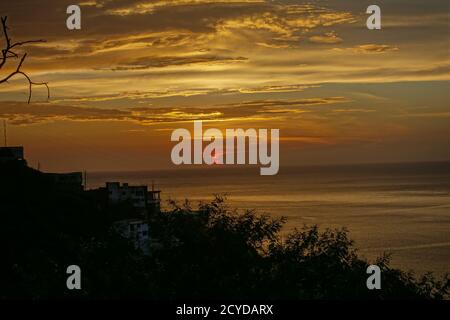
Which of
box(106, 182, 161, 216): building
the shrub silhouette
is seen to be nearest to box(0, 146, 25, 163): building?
box(106, 182, 161, 216): building

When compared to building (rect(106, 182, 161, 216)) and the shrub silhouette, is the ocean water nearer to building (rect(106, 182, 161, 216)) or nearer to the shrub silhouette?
building (rect(106, 182, 161, 216))

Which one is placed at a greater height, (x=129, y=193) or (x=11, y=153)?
(x=11, y=153)

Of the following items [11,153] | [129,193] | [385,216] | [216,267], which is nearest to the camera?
[216,267]

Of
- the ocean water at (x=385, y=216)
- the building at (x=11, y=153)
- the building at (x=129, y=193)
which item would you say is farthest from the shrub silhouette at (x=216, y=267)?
the ocean water at (x=385, y=216)

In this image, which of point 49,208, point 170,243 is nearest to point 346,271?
point 170,243

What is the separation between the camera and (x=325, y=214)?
9262 centimetres

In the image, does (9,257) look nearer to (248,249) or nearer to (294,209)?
(248,249)

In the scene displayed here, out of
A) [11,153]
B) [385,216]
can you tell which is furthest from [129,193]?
[385,216]

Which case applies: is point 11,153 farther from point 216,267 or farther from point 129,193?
point 216,267

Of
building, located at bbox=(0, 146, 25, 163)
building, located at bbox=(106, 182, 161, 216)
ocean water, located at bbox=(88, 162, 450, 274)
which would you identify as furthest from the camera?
ocean water, located at bbox=(88, 162, 450, 274)

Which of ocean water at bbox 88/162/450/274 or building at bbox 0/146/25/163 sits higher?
building at bbox 0/146/25/163

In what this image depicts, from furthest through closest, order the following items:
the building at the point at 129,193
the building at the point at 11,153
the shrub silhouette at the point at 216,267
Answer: the building at the point at 11,153, the building at the point at 129,193, the shrub silhouette at the point at 216,267

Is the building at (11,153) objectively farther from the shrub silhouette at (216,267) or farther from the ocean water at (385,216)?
the shrub silhouette at (216,267)

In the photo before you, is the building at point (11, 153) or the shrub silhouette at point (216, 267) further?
the building at point (11, 153)
